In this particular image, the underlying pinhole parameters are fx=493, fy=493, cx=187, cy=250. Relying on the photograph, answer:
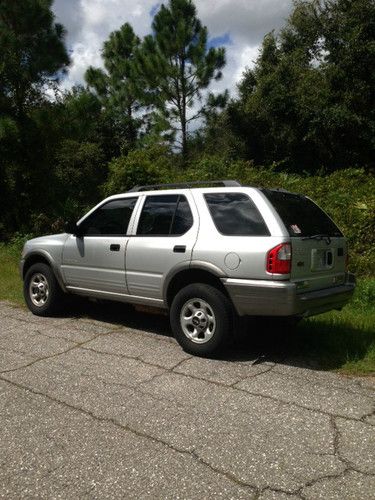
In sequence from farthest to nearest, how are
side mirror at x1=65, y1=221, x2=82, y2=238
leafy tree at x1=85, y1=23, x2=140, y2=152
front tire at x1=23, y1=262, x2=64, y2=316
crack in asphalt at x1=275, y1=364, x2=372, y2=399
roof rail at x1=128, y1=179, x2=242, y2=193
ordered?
leafy tree at x1=85, y1=23, x2=140, y2=152 → front tire at x1=23, y1=262, x2=64, y2=316 → side mirror at x1=65, y1=221, x2=82, y2=238 → roof rail at x1=128, y1=179, x2=242, y2=193 → crack in asphalt at x1=275, y1=364, x2=372, y2=399

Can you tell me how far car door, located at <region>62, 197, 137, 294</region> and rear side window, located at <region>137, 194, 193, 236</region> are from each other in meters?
0.26

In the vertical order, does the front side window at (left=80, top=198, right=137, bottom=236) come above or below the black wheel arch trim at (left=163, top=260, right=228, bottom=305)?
above

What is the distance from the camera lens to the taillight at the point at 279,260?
4.50 meters

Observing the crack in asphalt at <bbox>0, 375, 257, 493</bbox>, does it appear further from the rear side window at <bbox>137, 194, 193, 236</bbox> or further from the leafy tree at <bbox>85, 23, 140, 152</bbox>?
the leafy tree at <bbox>85, 23, 140, 152</bbox>

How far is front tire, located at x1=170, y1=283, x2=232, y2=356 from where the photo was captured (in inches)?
188

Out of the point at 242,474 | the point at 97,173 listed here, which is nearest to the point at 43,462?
the point at 242,474

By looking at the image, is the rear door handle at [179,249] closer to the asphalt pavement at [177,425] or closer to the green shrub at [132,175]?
the asphalt pavement at [177,425]

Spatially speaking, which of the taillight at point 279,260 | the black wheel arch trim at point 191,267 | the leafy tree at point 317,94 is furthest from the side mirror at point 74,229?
the leafy tree at point 317,94

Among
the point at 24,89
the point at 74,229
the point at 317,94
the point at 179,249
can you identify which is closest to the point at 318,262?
the point at 179,249

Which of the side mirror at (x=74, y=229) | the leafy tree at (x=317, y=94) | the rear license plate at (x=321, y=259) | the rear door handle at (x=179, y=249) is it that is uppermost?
the leafy tree at (x=317, y=94)

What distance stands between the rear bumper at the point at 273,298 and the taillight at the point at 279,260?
0.37ft

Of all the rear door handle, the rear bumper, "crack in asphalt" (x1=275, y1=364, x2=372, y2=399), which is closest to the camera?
"crack in asphalt" (x1=275, y1=364, x2=372, y2=399)

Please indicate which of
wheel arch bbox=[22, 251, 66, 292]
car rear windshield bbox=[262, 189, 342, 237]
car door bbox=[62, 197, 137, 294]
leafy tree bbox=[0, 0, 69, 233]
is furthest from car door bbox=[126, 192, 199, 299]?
leafy tree bbox=[0, 0, 69, 233]

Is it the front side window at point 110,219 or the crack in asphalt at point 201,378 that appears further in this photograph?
the front side window at point 110,219
